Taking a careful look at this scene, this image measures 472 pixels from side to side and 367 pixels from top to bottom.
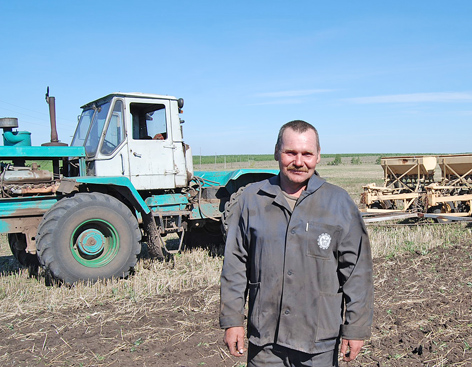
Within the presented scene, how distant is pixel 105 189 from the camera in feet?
20.9

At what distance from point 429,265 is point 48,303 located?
5093 millimetres

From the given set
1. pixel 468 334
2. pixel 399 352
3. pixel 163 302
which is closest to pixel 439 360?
pixel 399 352

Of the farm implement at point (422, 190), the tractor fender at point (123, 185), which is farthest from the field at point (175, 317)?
the farm implement at point (422, 190)

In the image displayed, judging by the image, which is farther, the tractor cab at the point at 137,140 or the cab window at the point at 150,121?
the cab window at the point at 150,121

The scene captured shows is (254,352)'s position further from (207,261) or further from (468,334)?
(207,261)

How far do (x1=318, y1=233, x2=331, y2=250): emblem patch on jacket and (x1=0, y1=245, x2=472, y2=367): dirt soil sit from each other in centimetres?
186

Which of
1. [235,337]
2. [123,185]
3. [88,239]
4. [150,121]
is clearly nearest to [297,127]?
[235,337]

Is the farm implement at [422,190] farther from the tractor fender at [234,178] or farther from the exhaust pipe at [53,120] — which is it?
the exhaust pipe at [53,120]

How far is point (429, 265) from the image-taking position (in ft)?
21.6

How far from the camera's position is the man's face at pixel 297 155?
7.68 ft

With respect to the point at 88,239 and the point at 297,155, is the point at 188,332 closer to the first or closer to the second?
the point at 88,239

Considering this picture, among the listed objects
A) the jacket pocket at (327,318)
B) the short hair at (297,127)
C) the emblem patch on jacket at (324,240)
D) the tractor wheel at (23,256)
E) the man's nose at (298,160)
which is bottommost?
the tractor wheel at (23,256)

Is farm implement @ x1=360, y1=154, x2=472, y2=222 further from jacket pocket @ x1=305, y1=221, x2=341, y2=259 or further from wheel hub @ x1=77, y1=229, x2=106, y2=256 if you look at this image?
jacket pocket @ x1=305, y1=221, x2=341, y2=259

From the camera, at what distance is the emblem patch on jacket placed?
226 centimetres
